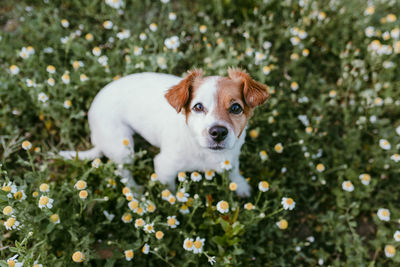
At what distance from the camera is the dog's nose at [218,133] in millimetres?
2258

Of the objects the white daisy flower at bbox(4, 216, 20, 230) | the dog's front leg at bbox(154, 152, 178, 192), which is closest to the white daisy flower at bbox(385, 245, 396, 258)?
the dog's front leg at bbox(154, 152, 178, 192)

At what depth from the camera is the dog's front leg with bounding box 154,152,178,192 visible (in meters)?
2.80

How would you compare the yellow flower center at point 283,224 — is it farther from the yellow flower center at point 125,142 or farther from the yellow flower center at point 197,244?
the yellow flower center at point 125,142

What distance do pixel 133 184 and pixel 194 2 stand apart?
132 inches

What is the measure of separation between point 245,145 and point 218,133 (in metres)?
1.29

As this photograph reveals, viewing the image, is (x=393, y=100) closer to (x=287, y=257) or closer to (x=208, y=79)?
(x=287, y=257)

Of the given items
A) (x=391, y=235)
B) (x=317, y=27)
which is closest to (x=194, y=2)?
(x=317, y=27)

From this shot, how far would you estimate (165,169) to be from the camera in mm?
2846

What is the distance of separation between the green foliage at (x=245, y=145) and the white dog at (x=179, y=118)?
22 centimetres

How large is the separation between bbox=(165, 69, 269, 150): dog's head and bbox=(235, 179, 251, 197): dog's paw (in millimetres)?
987

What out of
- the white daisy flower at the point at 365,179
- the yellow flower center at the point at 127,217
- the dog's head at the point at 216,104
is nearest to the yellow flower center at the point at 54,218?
the yellow flower center at the point at 127,217

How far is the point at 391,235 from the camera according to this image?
3.19 m

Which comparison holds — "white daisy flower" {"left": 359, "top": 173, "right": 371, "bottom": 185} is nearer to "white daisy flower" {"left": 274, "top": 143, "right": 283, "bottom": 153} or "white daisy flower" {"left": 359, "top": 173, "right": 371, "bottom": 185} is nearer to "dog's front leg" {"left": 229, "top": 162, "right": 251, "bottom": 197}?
"white daisy flower" {"left": 274, "top": 143, "right": 283, "bottom": 153}

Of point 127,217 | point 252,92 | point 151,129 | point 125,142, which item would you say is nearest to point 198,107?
point 252,92
